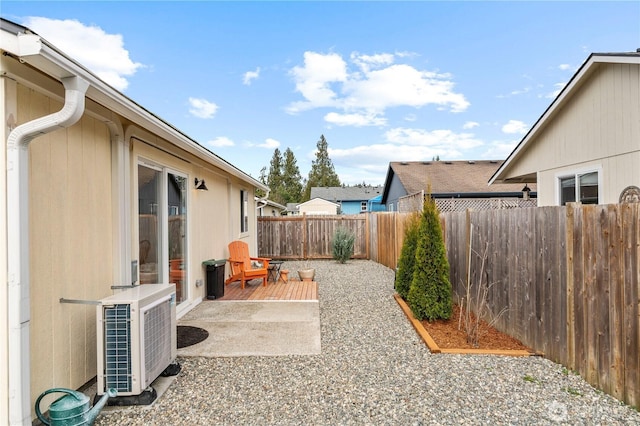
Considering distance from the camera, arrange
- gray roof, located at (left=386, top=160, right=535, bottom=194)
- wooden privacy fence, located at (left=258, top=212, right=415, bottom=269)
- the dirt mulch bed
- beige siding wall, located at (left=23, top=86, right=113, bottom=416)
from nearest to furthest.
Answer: beige siding wall, located at (left=23, top=86, right=113, bottom=416), the dirt mulch bed, wooden privacy fence, located at (left=258, top=212, right=415, bottom=269), gray roof, located at (left=386, top=160, right=535, bottom=194)

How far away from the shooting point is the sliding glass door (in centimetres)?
422

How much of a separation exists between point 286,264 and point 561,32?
9706 millimetres

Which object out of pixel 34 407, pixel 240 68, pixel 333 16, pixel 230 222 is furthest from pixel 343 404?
pixel 240 68

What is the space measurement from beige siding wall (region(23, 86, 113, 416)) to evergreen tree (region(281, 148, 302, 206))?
131ft

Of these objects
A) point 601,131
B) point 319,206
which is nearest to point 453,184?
point 601,131

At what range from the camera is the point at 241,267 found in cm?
740

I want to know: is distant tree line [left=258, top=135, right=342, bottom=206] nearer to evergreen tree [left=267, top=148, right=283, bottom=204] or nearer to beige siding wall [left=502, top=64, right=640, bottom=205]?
evergreen tree [left=267, top=148, right=283, bottom=204]

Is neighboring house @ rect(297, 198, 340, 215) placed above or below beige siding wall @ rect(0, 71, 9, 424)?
above

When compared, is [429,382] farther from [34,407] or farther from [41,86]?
[41,86]

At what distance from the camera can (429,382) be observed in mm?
3102

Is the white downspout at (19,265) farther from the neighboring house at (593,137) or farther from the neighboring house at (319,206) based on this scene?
the neighboring house at (319,206)

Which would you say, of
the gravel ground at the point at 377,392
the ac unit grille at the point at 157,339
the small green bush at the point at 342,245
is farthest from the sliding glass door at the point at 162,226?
the small green bush at the point at 342,245

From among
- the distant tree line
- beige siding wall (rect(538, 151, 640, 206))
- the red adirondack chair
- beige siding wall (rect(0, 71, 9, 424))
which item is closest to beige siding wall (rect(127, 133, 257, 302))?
the red adirondack chair

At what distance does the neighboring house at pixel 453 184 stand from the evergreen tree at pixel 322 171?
78.9 feet
